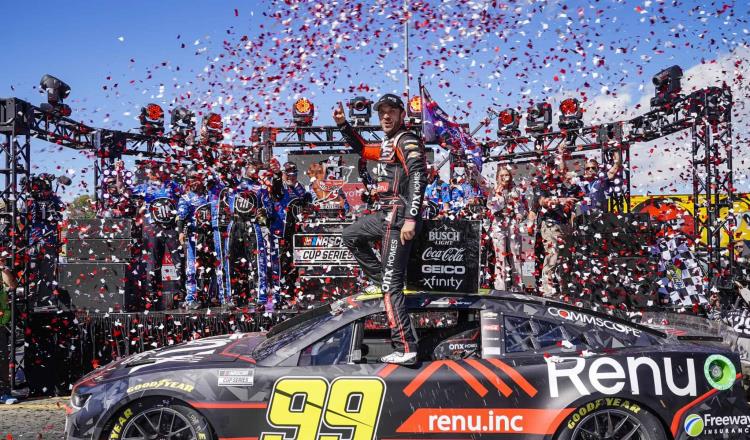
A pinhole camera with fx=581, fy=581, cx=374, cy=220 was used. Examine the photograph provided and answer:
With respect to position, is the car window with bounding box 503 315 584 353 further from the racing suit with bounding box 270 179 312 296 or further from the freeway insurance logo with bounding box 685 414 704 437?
the racing suit with bounding box 270 179 312 296

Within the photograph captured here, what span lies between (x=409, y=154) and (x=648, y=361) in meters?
2.08

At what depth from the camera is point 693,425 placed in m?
3.47

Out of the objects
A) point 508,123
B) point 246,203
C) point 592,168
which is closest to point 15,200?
point 246,203

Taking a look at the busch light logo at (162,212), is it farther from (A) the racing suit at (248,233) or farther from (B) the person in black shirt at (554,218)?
(B) the person in black shirt at (554,218)

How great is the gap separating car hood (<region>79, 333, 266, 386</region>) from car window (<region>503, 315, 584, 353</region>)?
1615 millimetres

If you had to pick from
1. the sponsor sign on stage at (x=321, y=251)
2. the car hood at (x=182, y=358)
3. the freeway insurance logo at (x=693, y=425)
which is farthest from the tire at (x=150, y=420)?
the sponsor sign on stage at (x=321, y=251)

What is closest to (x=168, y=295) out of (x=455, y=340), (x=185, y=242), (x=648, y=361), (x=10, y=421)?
(x=185, y=242)

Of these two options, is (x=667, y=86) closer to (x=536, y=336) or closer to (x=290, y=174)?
(x=290, y=174)

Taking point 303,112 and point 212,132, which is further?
point 303,112

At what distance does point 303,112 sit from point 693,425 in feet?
47.4

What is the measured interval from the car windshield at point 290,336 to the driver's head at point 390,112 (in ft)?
5.09

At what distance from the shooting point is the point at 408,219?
13.7ft

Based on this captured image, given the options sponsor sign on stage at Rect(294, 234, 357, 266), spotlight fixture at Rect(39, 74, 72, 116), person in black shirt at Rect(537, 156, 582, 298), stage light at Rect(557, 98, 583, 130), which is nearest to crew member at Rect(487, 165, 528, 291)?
person in black shirt at Rect(537, 156, 582, 298)

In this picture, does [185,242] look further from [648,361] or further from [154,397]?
[648,361]
